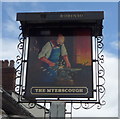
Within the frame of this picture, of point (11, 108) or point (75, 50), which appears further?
point (11, 108)

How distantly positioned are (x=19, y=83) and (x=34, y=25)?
5.96 feet

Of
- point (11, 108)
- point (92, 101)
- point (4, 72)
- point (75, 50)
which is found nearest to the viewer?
point (92, 101)

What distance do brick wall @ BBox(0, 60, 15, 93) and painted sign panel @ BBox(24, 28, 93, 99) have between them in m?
6.49

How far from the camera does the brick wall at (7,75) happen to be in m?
A: 15.0

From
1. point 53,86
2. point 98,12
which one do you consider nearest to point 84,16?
point 98,12

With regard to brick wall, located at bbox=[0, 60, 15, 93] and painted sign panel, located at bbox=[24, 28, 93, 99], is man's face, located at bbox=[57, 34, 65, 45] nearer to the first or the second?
painted sign panel, located at bbox=[24, 28, 93, 99]

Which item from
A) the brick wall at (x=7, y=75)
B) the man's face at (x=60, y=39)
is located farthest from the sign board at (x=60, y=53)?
the brick wall at (x=7, y=75)

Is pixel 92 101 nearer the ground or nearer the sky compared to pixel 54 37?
nearer the ground

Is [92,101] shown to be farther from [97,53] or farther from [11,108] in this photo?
[11,108]

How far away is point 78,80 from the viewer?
8195mm

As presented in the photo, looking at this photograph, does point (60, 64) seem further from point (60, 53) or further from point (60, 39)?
point (60, 39)

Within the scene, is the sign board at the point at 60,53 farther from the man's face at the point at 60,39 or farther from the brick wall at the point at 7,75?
the brick wall at the point at 7,75

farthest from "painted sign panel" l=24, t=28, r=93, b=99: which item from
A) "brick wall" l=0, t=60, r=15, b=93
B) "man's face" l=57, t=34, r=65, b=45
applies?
"brick wall" l=0, t=60, r=15, b=93

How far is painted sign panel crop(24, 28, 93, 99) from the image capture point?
8.09m
